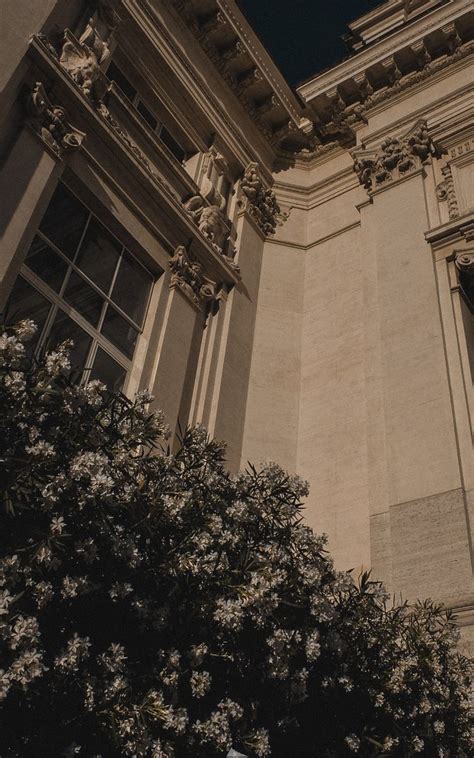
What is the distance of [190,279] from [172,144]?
3702 mm

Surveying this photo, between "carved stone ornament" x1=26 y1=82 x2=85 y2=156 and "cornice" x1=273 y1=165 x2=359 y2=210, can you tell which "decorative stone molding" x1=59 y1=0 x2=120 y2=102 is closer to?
"carved stone ornament" x1=26 y1=82 x2=85 y2=156

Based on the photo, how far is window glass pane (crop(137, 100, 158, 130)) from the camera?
14562 mm

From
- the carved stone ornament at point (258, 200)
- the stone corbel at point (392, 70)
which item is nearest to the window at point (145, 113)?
the carved stone ornament at point (258, 200)

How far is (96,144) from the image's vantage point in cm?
1200

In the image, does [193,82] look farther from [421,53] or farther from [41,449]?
[41,449]

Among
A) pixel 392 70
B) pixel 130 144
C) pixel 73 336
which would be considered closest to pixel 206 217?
pixel 130 144

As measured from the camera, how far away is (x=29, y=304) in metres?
10.2

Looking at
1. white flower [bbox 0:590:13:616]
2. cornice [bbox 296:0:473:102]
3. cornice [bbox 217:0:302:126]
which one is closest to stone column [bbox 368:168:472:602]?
cornice [bbox 296:0:473:102]

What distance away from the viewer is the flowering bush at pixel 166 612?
4566mm

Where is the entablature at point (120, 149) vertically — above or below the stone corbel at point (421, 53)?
below

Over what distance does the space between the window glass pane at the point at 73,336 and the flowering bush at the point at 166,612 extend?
4.38 m

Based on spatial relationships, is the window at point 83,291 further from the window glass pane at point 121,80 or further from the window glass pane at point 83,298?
the window glass pane at point 121,80

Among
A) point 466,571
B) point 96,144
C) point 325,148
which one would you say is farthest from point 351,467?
point 325,148

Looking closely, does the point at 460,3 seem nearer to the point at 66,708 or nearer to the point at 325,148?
the point at 325,148
